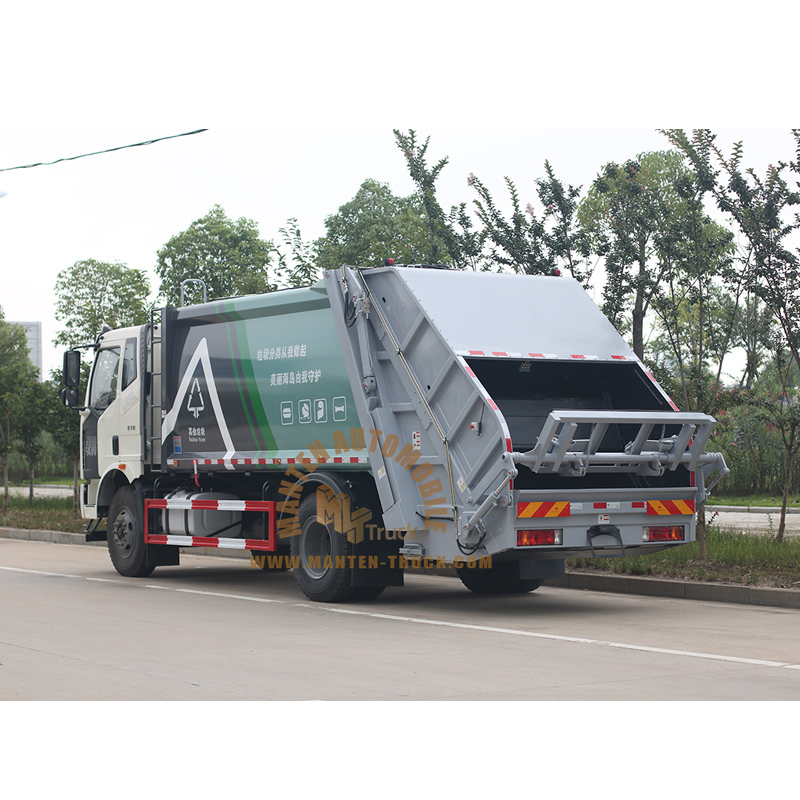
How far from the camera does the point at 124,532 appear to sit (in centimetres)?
1465

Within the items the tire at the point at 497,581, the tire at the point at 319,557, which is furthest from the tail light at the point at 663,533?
the tire at the point at 319,557

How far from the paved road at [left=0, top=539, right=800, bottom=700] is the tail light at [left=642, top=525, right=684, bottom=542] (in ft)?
2.31

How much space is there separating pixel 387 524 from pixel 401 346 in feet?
5.53

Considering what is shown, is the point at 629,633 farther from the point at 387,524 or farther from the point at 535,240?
the point at 535,240

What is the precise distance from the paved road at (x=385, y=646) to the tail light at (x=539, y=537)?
73 cm

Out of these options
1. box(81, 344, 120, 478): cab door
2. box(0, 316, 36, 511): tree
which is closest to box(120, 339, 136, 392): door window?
box(81, 344, 120, 478): cab door

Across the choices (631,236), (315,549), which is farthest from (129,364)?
(631,236)

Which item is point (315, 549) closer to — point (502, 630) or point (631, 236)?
point (502, 630)

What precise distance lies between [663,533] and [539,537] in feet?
4.98

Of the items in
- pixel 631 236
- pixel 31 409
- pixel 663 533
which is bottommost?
pixel 663 533

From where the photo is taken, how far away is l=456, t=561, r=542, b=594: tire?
40.8 ft

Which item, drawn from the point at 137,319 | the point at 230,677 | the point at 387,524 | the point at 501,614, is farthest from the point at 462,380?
the point at 137,319

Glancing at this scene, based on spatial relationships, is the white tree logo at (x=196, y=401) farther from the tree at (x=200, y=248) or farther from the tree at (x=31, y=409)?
the tree at (x=200, y=248)

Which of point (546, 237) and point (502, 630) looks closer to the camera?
point (502, 630)
